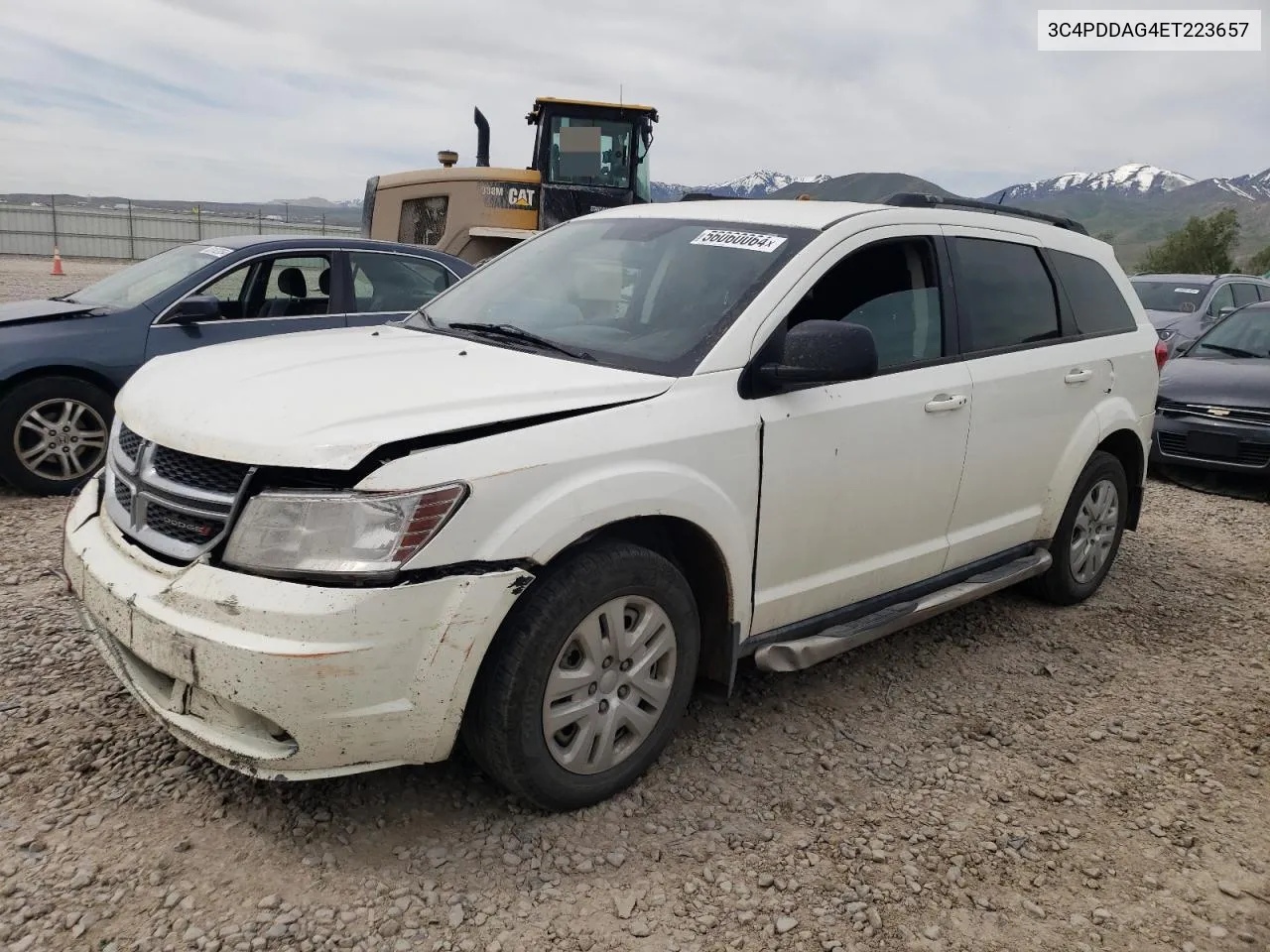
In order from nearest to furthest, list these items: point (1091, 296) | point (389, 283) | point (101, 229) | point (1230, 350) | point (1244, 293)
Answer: point (1091, 296) → point (389, 283) → point (1230, 350) → point (1244, 293) → point (101, 229)

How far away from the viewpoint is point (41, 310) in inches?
243

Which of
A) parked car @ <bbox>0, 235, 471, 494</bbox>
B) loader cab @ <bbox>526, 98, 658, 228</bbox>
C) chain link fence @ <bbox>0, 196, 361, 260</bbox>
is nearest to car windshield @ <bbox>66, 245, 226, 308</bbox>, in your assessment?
parked car @ <bbox>0, 235, 471, 494</bbox>

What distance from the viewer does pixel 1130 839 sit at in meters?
3.01

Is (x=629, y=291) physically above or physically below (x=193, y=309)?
above

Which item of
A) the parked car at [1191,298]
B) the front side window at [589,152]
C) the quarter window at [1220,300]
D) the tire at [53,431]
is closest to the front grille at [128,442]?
the tire at [53,431]

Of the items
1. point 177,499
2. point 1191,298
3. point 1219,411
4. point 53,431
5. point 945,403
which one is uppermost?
point 1191,298

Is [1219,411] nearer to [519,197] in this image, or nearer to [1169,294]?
[1169,294]

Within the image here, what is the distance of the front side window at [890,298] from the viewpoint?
350 centimetres

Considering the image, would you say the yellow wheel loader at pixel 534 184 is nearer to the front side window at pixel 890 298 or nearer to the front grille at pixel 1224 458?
the front grille at pixel 1224 458

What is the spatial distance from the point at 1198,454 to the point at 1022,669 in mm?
4636

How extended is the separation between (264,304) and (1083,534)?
5.07 metres

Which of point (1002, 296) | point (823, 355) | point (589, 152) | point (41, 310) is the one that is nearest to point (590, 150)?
point (589, 152)

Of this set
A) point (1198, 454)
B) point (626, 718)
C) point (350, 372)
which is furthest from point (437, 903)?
point (1198, 454)

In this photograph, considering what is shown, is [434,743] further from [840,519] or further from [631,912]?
[840,519]
